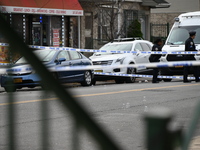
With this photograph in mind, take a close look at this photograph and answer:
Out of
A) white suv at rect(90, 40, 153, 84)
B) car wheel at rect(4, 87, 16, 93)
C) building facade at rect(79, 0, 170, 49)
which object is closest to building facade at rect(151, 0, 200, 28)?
building facade at rect(79, 0, 170, 49)

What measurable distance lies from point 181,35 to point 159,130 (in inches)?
726

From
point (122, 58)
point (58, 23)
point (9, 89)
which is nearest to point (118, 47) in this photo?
point (122, 58)

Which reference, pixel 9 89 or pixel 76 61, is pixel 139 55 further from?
pixel 9 89

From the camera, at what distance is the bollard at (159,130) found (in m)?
1.17

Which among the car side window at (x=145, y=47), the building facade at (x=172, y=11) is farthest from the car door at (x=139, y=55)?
the building facade at (x=172, y=11)

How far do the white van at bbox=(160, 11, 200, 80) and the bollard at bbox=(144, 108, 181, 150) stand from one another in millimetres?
17620

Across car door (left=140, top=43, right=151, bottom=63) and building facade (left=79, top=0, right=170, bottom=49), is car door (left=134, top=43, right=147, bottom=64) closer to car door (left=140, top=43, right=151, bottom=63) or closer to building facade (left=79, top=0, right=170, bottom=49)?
car door (left=140, top=43, right=151, bottom=63)

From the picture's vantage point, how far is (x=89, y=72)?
58.8ft

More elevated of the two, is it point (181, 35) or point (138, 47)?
point (181, 35)

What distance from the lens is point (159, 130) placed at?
3.90 ft

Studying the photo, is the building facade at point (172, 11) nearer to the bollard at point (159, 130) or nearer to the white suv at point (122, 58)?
the white suv at point (122, 58)

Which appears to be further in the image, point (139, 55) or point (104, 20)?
point (104, 20)

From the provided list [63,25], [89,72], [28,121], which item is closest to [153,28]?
[63,25]

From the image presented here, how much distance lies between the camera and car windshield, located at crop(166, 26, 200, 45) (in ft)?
62.9
